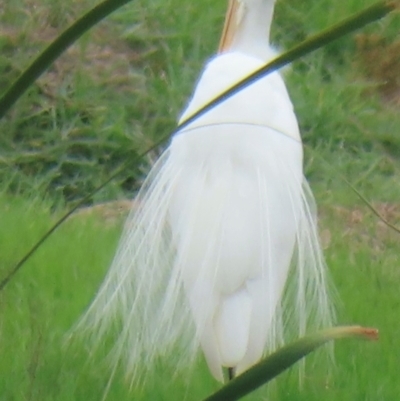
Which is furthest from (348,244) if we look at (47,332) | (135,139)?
(47,332)

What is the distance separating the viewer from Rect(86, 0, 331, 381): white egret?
187 centimetres

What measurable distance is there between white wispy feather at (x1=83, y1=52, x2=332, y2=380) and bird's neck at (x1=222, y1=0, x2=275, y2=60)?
1.11 feet

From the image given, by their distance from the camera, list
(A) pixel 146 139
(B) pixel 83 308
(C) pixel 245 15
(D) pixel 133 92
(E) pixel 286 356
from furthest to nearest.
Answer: (D) pixel 133 92, (A) pixel 146 139, (B) pixel 83 308, (C) pixel 245 15, (E) pixel 286 356

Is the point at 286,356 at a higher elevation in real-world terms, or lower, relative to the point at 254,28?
lower

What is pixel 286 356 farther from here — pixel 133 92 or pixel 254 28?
Result: pixel 133 92

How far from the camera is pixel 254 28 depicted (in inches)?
99.2

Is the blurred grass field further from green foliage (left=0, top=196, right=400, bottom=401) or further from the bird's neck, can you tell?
the bird's neck

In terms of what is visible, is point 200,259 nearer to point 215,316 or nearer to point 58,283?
point 215,316

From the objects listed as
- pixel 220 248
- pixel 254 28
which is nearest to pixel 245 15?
pixel 254 28

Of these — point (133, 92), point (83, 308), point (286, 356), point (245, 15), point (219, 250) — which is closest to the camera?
point (286, 356)

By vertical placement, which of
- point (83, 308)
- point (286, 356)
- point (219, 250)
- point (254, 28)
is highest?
point (254, 28)

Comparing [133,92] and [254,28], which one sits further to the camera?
[133,92]

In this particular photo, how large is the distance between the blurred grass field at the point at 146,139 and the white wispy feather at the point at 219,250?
0.42 meters

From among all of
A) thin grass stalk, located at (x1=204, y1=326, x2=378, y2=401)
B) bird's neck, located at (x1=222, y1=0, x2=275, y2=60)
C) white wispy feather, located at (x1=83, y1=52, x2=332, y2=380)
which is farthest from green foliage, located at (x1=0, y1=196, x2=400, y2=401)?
thin grass stalk, located at (x1=204, y1=326, x2=378, y2=401)
